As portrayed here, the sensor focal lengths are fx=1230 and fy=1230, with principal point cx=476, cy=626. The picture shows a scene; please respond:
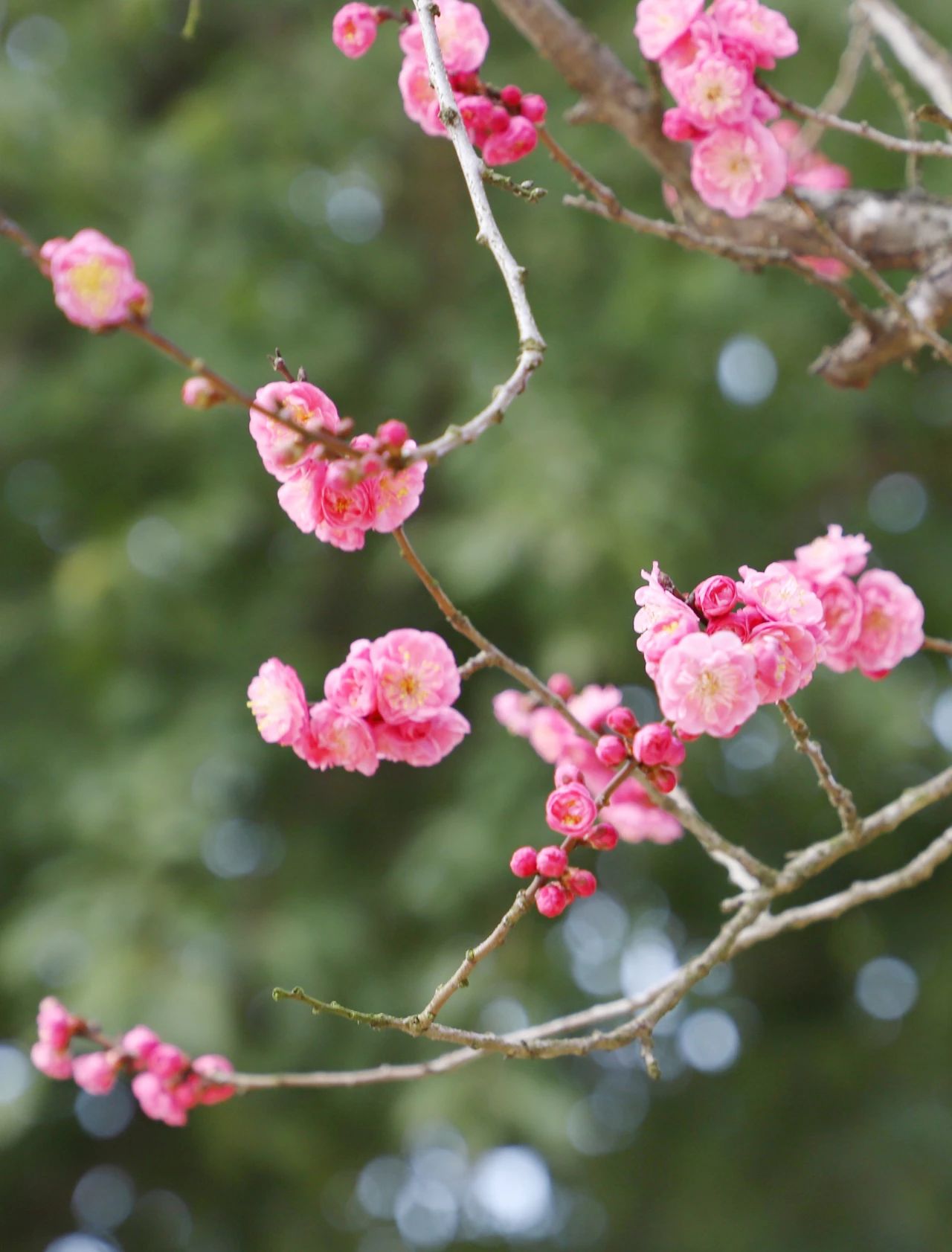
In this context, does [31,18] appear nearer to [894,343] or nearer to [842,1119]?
[894,343]

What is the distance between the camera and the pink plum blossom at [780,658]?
0.56 metres

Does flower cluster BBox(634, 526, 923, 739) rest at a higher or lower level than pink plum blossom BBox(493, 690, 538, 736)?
higher

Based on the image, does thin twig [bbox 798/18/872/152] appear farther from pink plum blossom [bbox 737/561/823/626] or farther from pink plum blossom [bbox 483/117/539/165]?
pink plum blossom [bbox 737/561/823/626]

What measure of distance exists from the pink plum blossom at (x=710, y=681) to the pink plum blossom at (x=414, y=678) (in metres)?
0.15

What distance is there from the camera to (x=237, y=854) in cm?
263

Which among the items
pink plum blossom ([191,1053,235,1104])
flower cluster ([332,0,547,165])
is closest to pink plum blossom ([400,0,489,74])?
flower cluster ([332,0,547,165])

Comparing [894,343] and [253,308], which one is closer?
[894,343]

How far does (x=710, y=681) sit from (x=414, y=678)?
19cm

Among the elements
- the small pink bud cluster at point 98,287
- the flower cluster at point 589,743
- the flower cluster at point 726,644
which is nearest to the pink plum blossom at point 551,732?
the flower cluster at point 589,743

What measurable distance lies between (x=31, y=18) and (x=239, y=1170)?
268 centimetres

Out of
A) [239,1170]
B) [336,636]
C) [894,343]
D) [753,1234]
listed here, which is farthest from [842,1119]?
[894,343]

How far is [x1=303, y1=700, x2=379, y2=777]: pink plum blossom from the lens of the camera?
67cm

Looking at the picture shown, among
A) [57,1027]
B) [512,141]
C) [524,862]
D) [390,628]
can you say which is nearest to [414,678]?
[524,862]

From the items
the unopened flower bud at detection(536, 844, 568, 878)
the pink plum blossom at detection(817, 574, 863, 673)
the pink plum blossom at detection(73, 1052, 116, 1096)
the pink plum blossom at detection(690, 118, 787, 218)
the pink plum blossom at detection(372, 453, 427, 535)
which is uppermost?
the pink plum blossom at detection(690, 118, 787, 218)
